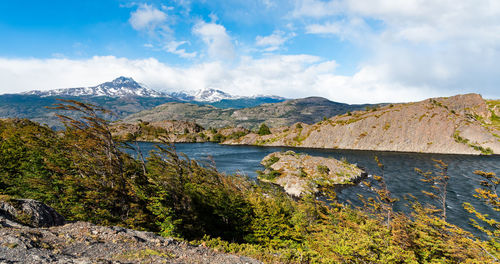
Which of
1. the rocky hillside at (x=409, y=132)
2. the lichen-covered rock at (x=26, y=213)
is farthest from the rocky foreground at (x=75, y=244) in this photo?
the rocky hillside at (x=409, y=132)

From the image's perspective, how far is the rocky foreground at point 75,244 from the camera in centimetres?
791

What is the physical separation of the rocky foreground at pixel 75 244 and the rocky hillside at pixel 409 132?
10094 centimetres

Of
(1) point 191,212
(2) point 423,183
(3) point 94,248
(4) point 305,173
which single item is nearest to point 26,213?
(3) point 94,248

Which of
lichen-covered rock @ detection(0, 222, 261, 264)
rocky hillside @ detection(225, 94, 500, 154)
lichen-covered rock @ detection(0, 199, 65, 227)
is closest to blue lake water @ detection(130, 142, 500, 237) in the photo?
→ rocky hillside @ detection(225, 94, 500, 154)

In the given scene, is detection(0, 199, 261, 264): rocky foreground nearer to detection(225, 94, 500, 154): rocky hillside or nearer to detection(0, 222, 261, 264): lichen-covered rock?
detection(0, 222, 261, 264): lichen-covered rock

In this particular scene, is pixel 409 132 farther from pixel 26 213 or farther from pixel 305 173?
pixel 26 213

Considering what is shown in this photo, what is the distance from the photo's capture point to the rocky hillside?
85.6 metres

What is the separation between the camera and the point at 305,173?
49781 mm

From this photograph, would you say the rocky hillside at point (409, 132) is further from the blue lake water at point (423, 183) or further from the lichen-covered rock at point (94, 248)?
the lichen-covered rock at point (94, 248)

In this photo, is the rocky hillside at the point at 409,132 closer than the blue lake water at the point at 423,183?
No

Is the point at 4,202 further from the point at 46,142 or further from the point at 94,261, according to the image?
the point at 46,142

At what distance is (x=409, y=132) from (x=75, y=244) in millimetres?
113689

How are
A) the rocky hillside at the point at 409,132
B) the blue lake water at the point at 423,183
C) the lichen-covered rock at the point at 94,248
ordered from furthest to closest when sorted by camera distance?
1. the rocky hillside at the point at 409,132
2. the blue lake water at the point at 423,183
3. the lichen-covered rock at the point at 94,248

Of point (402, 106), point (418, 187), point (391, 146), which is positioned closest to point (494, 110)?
point (402, 106)
